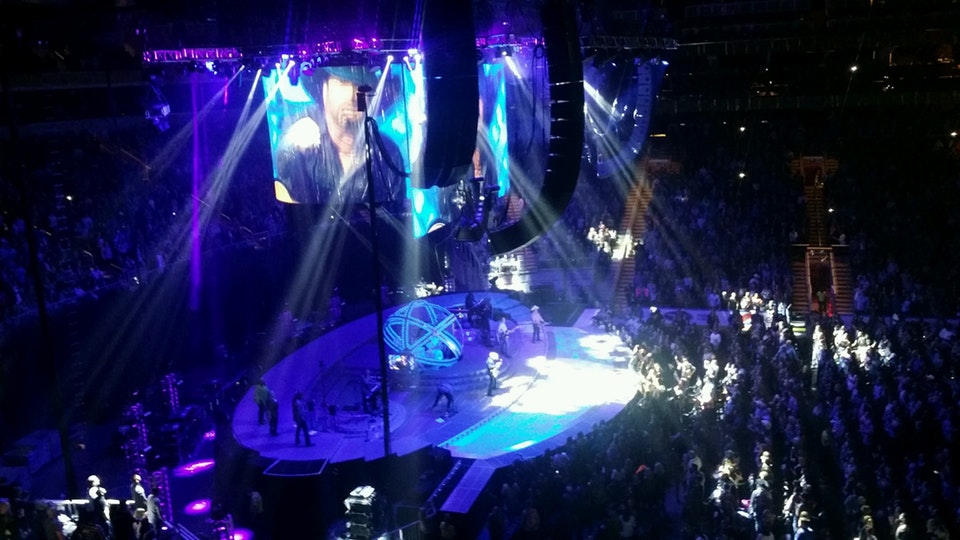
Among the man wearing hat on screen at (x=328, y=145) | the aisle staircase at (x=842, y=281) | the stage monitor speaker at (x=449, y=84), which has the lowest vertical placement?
the aisle staircase at (x=842, y=281)

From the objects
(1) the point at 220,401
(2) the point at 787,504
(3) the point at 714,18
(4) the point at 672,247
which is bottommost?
(2) the point at 787,504

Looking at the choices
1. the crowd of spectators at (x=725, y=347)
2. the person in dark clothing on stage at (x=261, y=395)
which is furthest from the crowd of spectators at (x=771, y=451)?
the person in dark clothing on stage at (x=261, y=395)

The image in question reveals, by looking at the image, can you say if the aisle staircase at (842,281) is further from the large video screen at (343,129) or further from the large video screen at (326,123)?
the large video screen at (326,123)

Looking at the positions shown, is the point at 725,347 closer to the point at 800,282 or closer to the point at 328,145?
the point at 800,282

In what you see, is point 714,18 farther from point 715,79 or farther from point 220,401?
point 220,401

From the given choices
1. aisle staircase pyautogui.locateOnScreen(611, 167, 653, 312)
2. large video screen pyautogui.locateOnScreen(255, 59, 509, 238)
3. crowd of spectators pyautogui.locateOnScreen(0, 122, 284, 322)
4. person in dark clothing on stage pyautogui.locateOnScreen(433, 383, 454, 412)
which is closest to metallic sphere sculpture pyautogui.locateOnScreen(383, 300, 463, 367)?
person in dark clothing on stage pyautogui.locateOnScreen(433, 383, 454, 412)

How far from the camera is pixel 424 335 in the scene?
16344mm

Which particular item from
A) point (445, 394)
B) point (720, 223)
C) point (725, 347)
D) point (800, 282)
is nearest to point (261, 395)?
point (445, 394)

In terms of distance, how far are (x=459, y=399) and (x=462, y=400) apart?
92 millimetres

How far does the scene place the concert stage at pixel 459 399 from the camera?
12750 mm

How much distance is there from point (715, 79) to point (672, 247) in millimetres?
8460

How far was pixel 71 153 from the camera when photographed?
16453 mm

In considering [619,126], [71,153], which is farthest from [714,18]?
[71,153]

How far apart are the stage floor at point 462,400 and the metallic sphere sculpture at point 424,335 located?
12.3 inches
